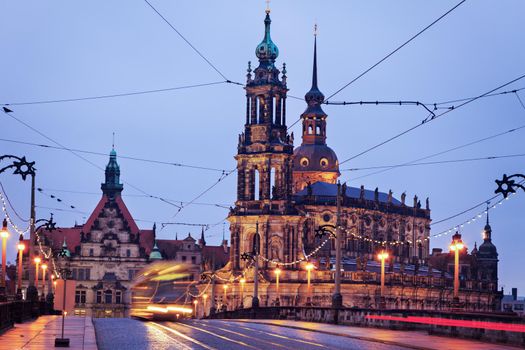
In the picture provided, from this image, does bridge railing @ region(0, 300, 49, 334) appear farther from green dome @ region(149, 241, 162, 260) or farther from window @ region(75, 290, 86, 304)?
green dome @ region(149, 241, 162, 260)

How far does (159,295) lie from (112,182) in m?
118

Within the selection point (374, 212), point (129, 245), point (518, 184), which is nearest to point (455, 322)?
point (518, 184)

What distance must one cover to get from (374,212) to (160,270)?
9413 centimetres

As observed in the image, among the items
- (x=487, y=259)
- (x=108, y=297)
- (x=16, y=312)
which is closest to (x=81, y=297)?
(x=108, y=297)

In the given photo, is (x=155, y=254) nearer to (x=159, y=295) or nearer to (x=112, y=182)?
(x=112, y=182)

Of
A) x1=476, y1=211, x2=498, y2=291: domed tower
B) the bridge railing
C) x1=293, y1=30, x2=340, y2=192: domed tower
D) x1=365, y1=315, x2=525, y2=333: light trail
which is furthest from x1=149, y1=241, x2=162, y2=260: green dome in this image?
x1=365, y1=315, x2=525, y2=333: light trail

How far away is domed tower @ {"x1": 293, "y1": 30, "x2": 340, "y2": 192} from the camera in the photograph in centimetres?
15838

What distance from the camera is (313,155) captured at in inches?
6250

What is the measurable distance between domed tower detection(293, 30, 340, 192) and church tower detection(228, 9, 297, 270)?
22.2m

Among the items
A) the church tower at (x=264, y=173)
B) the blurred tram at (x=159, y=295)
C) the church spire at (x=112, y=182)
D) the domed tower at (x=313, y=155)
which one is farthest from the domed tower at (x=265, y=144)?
the blurred tram at (x=159, y=295)

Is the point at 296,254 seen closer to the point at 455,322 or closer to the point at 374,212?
the point at 374,212

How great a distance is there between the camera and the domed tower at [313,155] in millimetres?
158375

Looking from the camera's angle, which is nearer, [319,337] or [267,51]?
[319,337]

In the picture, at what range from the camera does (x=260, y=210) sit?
13438cm
